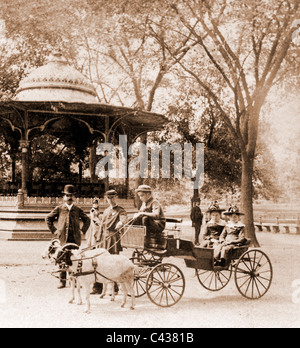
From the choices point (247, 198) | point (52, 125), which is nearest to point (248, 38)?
point (247, 198)

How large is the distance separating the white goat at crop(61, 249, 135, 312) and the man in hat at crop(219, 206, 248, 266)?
1.95 metres

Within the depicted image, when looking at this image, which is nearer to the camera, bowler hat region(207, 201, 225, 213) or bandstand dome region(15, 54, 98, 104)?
bowler hat region(207, 201, 225, 213)

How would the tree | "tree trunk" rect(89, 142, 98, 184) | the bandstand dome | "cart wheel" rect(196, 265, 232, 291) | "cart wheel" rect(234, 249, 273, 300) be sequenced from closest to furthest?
"cart wheel" rect(234, 249, 273, 300) < "cart wheel" rect(196, 265, 232, 291) < the tree < the bandstand dome < "tree trunk" rect(89, 142, 98, 184)

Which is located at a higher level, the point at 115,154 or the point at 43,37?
the point at 43,37

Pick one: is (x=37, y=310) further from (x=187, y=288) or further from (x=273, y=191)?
(x=273, y=191)

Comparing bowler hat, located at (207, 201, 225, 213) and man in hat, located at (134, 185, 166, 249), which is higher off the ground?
bowler hat, located at (207, 201, 225, 213)

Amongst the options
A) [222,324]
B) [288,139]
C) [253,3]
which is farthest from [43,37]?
[222,324]

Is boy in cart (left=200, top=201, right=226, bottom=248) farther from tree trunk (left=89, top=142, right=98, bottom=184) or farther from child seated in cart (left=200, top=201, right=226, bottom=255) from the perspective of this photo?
tree trunk (left=89, top=142, right=98, bottom=184)

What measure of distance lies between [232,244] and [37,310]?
3680 mm

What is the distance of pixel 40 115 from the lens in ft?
74.2

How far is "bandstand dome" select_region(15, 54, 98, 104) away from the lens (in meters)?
20.9

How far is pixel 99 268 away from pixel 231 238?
2748 mm

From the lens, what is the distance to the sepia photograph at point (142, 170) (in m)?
7.66

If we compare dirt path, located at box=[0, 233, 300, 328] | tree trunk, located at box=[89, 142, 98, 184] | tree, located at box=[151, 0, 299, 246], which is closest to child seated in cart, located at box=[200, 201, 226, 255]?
dirt path, located at box=[0, 233, 300, 328]
